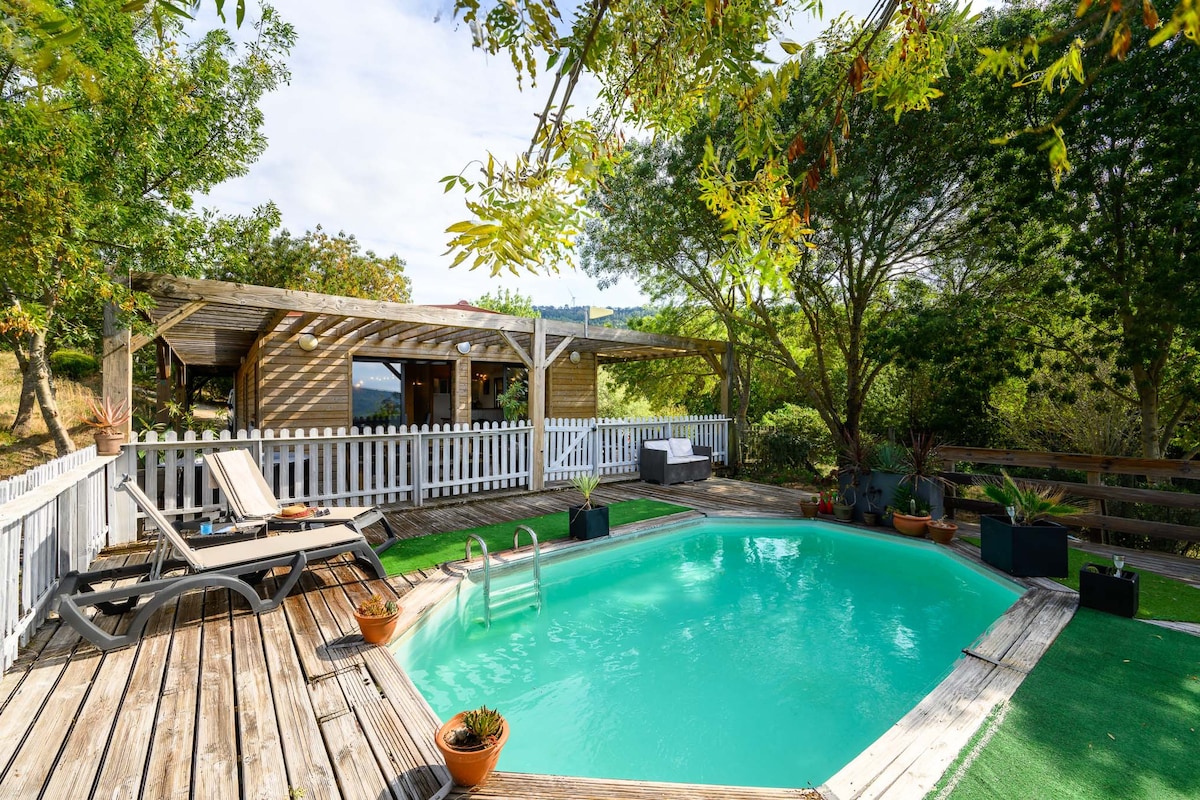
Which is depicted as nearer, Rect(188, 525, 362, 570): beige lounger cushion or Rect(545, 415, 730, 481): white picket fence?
Rect(188, 525, 362, 570): beige lounger cushion

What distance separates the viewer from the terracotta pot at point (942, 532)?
616 centimetres

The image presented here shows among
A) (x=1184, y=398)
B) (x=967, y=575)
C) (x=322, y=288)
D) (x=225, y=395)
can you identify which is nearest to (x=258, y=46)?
(x=322, y=288)

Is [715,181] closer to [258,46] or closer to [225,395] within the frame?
[258,46]

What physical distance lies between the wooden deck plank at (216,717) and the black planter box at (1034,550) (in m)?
6.22

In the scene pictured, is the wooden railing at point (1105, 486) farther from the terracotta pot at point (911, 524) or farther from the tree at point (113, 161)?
the tree at point (113, 161)

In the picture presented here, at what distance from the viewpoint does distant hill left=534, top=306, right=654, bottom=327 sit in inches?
479

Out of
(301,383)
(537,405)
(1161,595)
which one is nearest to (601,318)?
(301,383)

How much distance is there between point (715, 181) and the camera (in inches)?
60.0

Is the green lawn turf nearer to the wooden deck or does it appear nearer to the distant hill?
the wooden deck

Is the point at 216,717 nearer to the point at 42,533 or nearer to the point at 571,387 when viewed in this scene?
the point at 42,533

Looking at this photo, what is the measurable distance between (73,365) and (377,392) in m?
12.7

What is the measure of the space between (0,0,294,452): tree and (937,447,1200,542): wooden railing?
919 cm

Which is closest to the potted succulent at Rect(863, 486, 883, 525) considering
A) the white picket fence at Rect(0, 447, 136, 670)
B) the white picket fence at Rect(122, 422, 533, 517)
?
the white picket fence at Rect(122, 422, 533, 517)

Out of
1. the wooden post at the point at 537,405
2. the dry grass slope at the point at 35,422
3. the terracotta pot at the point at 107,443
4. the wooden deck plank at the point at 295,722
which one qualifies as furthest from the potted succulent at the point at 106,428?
the dry grass slope at the point at 35,422
